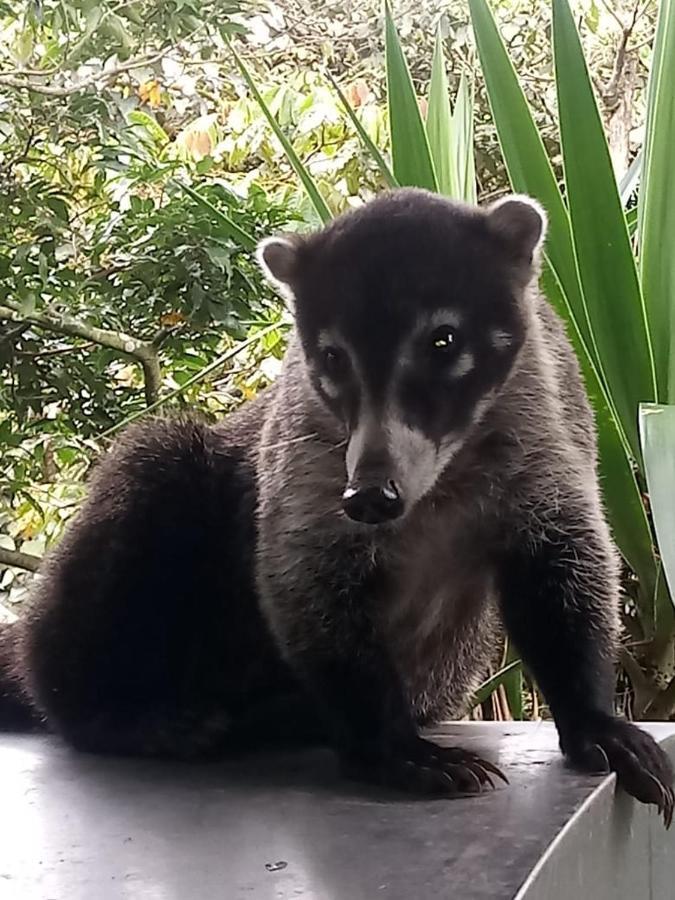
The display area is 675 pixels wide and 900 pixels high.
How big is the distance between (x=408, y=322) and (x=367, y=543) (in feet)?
0.67

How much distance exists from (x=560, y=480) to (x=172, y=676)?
41cm

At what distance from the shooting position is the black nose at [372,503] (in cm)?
98

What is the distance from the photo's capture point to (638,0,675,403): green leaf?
4.60ft

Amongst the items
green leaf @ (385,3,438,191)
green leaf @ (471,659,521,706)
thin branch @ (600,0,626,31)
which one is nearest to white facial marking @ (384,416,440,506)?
green leaf @ (471,659,521,706)

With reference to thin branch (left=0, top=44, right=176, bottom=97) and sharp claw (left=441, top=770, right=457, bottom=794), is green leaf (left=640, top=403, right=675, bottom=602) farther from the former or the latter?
thin branch (left=0, top=44, right=176, bottom=97)

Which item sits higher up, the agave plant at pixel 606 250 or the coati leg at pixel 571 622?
the agave plant at pixel 606 250

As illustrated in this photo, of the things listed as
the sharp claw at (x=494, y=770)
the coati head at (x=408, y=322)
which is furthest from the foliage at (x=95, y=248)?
the sharp claw at (x=494, y=770)

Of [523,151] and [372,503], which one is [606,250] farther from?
[372,503]

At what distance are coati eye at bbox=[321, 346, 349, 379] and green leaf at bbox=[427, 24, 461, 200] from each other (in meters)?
0.59

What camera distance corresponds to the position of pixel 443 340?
1100 millimetres

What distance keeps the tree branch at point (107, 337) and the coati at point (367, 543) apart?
33 cm

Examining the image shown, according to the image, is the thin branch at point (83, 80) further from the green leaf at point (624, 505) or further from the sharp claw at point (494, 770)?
the sharp claw at point (494, 770)

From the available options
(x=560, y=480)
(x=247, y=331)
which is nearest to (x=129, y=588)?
(x=560, y=480)

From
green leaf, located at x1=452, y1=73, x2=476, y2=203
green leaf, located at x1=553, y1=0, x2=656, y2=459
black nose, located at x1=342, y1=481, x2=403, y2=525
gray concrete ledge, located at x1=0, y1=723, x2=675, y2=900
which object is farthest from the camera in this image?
green leaf, located at x1=452, y1=73, x2=476, y2=203
